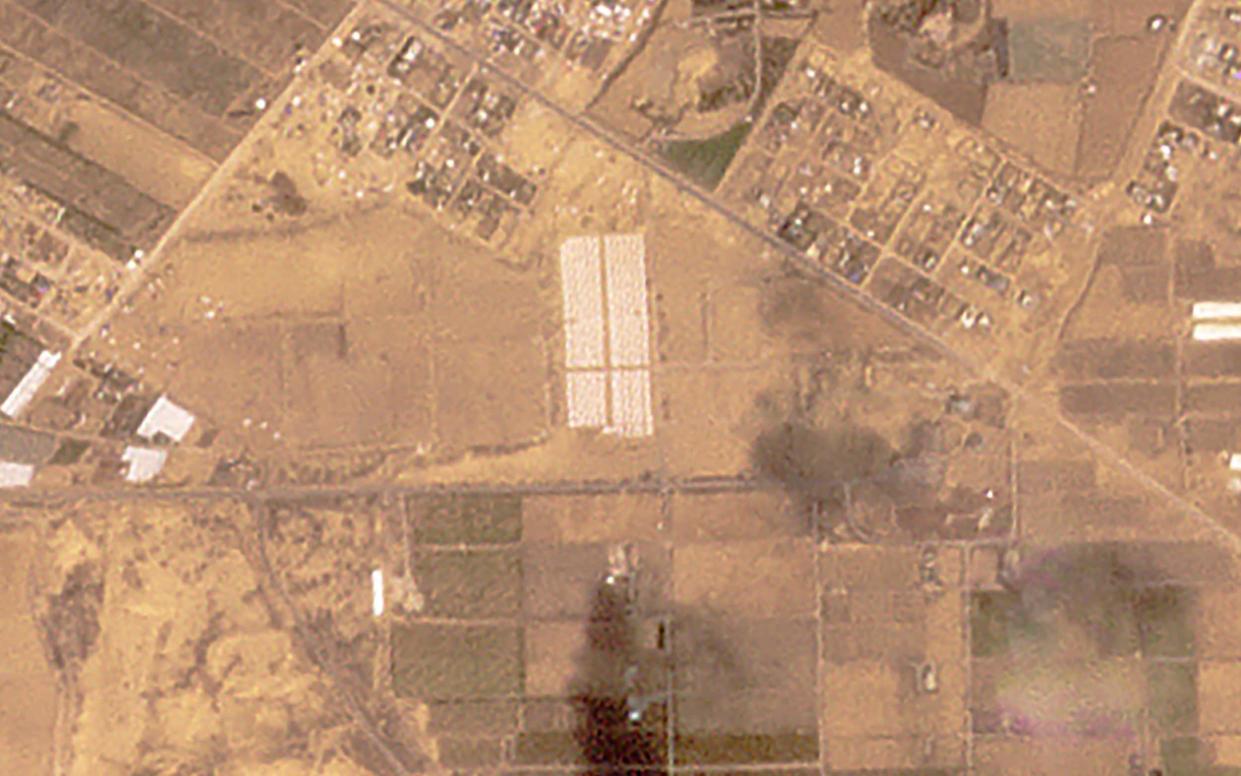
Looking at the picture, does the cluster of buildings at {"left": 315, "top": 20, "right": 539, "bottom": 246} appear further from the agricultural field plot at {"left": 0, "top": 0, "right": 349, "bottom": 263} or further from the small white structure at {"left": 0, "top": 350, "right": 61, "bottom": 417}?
the small white structure at {"left": 0, "top": 350, "right": 61, "bottom": 417}

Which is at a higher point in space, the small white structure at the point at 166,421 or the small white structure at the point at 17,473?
the small white structure at the point at 166,421

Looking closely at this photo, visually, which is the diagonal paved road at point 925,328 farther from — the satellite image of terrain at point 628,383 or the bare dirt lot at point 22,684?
the bare dirt lot at point 22,684

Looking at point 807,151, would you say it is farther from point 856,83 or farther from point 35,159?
point 35,159

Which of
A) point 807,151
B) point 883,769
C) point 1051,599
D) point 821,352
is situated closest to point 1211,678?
point 1051,599

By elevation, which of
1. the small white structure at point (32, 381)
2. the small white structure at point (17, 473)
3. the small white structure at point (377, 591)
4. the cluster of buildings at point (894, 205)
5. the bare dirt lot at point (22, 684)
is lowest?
the bare dirt lot at point (22, 684)

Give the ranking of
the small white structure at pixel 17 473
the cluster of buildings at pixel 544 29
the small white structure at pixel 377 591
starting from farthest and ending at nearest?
1. the small white structure at pixel 17 473
2. the small white structure at pixel 377 591
3. the cluster of buildings at pixel 544 29

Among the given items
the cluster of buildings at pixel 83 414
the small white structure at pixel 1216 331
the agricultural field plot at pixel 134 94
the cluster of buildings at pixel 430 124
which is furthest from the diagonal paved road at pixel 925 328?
the cluster of buildings at pixel 83 414

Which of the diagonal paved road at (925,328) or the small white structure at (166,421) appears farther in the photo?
the small white structure at (166,421)
